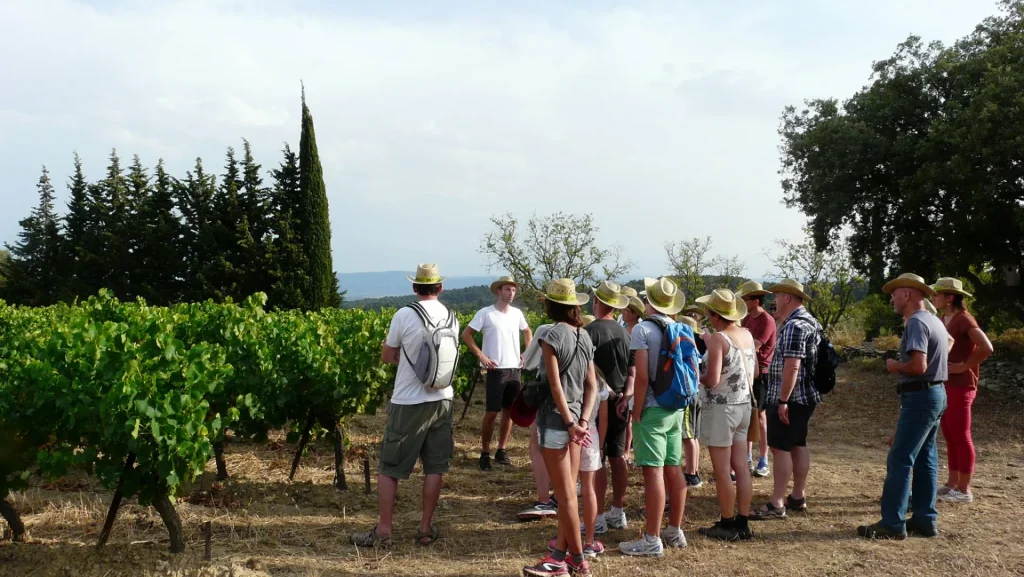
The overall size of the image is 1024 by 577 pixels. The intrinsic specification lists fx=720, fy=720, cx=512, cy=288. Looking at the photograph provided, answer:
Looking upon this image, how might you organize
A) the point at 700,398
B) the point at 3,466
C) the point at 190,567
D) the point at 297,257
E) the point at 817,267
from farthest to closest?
1. the point at 297,257
2. the point at 817,267
3. the point at 700,398
4. the point at 190,567
5. the point at 3,466

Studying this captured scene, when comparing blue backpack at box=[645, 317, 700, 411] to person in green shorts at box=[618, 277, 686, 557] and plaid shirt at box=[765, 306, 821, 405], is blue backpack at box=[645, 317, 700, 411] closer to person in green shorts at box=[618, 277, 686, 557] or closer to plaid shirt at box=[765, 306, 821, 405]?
person in green shorts at box=[618, 277, 686, 557]

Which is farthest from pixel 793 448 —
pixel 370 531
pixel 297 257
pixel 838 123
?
pixel 297 257

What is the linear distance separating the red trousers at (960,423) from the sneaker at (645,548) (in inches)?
114

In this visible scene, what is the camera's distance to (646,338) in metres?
4.57

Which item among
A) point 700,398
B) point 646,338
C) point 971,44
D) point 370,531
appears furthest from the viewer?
point 971,44

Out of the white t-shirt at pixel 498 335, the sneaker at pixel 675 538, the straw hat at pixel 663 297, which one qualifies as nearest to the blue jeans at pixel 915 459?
the sneaker at pixel 675 538

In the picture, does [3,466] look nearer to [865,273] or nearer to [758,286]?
[758,286]

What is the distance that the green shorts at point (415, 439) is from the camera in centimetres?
464

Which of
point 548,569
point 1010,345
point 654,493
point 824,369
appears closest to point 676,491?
point 654,493

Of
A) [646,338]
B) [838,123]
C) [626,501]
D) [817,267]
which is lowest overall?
[626,501]

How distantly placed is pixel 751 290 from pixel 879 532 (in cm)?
206

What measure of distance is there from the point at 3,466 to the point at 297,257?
28.7 m

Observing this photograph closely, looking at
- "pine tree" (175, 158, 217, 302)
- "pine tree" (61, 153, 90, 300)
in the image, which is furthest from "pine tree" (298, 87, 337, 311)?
"pine tree" (61, 153, 90, 300)

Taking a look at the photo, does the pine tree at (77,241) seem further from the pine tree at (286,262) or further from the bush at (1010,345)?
the bush at (1010,345)
